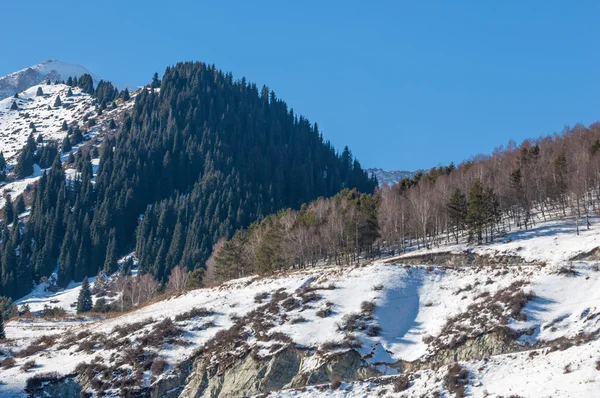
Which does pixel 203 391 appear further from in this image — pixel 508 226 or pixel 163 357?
pixel 508 226

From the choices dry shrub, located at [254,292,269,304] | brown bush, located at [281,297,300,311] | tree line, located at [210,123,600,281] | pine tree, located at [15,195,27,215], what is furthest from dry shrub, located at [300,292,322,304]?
pine tree, located at [15,195,27,215]

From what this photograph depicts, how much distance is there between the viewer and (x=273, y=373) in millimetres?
44531

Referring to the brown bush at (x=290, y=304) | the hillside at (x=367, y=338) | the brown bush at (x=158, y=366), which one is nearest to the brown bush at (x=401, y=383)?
the hillside at (x=367, y=338)

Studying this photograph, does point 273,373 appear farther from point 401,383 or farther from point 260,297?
point 260,297

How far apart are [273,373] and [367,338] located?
25.2 feet

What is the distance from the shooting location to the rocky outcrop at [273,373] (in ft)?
142

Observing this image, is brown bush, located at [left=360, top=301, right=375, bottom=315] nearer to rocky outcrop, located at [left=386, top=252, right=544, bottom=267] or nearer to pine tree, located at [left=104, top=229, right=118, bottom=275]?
rocky outcrop, located at [left=386, top=252, right=544, bottom=267]

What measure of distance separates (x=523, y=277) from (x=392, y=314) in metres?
11.3

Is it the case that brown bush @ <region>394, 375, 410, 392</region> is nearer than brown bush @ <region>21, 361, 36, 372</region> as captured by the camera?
Yes

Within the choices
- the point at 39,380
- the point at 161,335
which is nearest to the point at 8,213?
the point at 161,335

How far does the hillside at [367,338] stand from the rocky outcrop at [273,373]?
3.2 inches

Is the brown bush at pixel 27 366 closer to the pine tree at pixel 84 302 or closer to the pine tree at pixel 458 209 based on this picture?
the pine tree at pixel 458 209

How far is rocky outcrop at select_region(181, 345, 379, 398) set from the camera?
43250mm

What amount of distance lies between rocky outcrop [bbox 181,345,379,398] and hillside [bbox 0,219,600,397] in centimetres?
8
